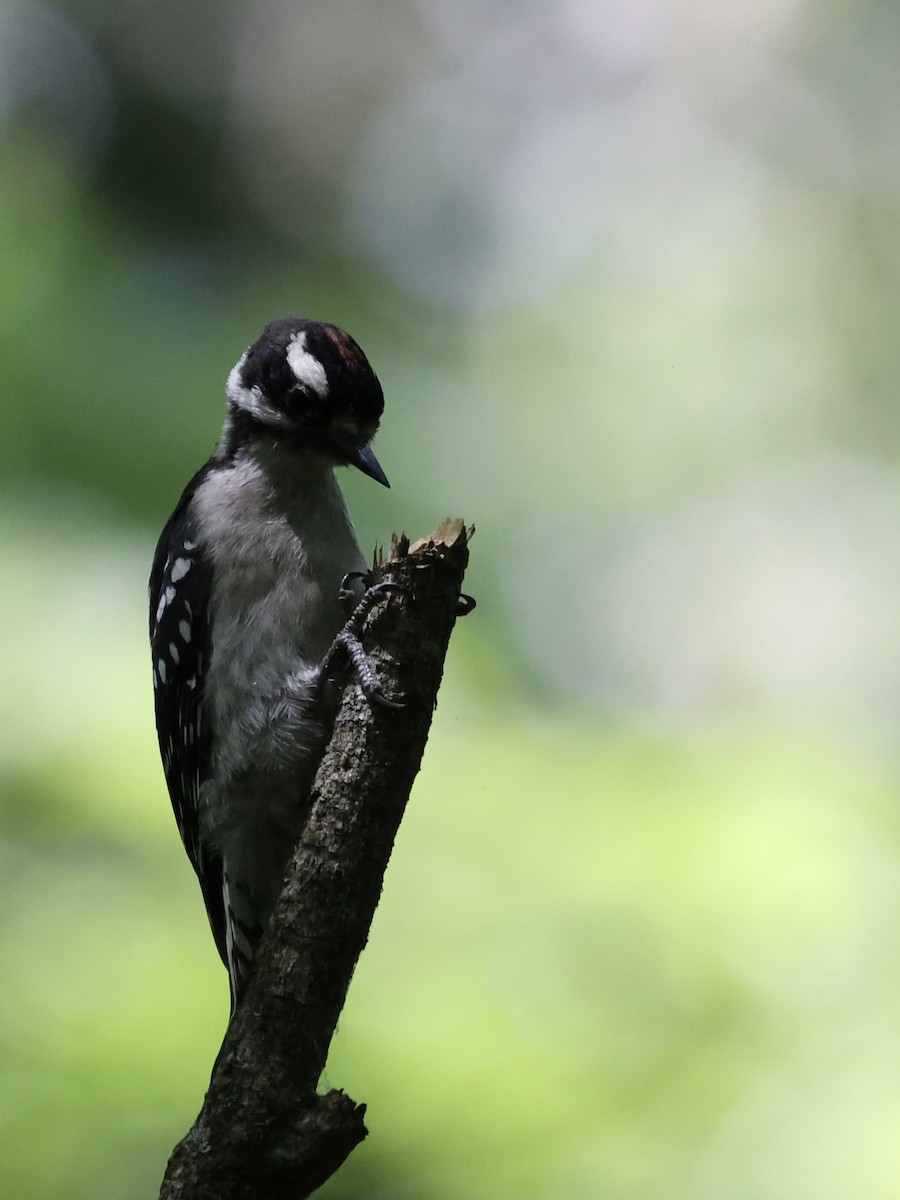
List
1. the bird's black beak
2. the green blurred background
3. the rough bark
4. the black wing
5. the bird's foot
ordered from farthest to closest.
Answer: the green blurred background → the black wing → the bird's black beak → the bird's foot → the rough bark

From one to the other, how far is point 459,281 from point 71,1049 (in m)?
2.74

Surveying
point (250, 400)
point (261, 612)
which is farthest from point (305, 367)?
point (261, 612)

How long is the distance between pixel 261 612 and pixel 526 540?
1.64m

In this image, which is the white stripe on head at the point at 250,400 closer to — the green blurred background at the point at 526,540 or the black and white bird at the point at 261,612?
the black and white bird at the point at 261,612

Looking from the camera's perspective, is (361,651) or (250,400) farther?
(250,400)

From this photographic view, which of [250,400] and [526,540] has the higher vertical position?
[526,540]

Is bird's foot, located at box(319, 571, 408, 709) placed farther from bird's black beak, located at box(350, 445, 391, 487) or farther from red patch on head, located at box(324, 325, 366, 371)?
red patch on head, located at box(324, 325, 366, 371)

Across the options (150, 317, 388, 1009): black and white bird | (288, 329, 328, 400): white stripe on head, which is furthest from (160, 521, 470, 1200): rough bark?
(288, 329, 328, 400): white stripe on head

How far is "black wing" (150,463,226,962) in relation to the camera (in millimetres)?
2395

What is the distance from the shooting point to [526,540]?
3.81 metres

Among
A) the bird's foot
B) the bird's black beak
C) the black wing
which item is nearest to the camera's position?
the bird's foot

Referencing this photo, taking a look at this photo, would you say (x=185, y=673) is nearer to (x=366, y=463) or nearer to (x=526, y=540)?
(x=366, y=463)

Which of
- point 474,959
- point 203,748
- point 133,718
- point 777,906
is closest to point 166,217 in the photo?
point 133,718

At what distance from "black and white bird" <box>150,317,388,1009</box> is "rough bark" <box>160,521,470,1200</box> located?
44cm
